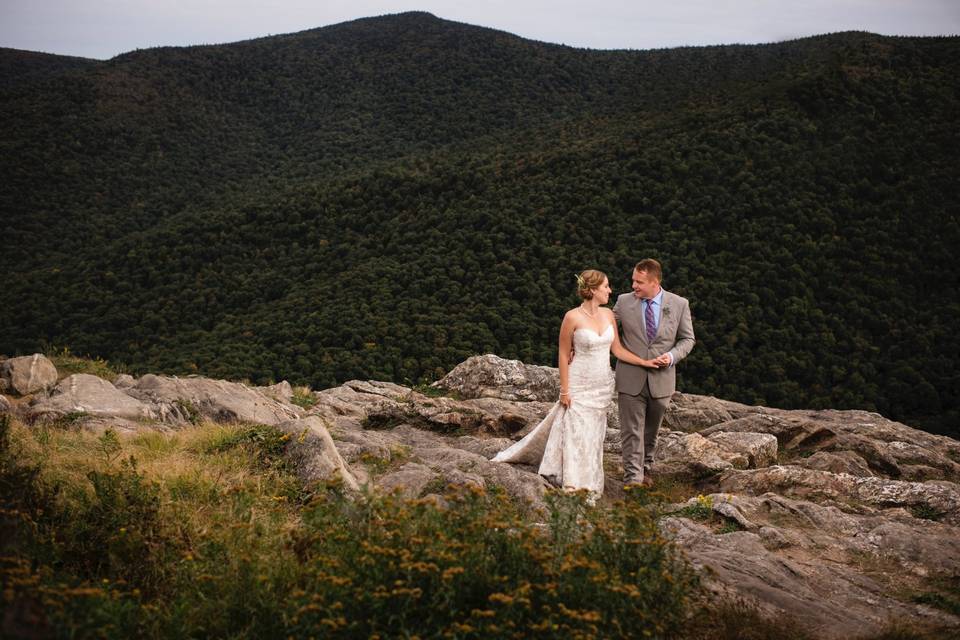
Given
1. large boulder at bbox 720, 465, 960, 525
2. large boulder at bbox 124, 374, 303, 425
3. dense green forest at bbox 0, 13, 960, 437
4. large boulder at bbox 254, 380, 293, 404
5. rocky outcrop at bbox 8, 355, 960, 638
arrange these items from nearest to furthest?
rocky outcrop at bbox 8, 355, 960, 638
large boulder at bbox 720, 465, 960, 525
large boulder at bbox 124, 374, 303, 425
large boulder at bbox 254, 380, 293, 404
dense green forest at bbox 0, 13, 960, 437

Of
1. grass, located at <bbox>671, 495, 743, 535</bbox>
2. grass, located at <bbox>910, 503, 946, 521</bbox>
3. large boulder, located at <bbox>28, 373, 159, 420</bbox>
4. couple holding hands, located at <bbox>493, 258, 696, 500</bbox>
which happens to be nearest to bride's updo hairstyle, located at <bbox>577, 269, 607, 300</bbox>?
couple holding hands, located at <bbox>493, 258, 696, 500</bbox>

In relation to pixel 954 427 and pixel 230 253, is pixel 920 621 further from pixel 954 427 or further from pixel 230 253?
pixel 230 253

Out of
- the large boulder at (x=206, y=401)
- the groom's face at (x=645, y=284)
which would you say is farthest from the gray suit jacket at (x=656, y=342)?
the large boulder at (x=206, y=401)

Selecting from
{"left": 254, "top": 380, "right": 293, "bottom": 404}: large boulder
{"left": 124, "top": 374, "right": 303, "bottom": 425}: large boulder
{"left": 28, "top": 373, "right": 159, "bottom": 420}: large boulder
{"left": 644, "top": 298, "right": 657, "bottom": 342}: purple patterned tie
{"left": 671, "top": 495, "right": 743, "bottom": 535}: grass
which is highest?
{"left": 644, "top": 298, "right": 657, "bottom": 342}: purple patterned tie

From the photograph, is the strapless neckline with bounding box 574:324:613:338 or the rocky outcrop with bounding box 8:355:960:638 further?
the strapless neckline with bounding box 574:324:613:338

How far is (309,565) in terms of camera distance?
391 cm

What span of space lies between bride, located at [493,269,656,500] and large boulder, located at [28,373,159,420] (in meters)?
4.60

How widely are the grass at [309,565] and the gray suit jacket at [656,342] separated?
6.63ft

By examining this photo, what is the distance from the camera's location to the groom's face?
6785mm

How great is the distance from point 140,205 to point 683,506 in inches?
1849

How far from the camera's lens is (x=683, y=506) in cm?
670

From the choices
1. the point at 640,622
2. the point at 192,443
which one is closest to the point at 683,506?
the point at 640,622

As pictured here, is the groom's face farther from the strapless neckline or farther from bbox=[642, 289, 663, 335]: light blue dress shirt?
the strapless neckline

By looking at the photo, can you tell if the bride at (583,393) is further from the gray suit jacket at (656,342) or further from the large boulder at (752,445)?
the large boulder at (752,445)
